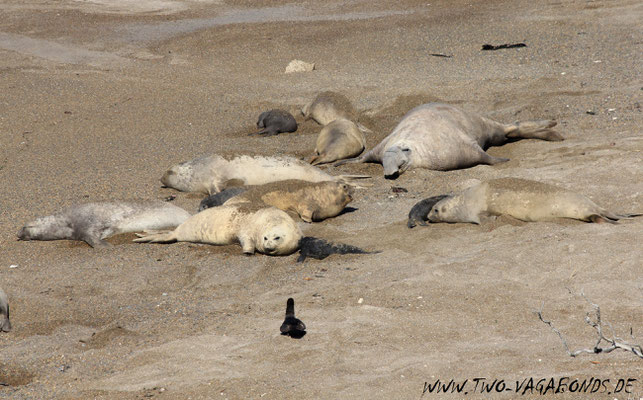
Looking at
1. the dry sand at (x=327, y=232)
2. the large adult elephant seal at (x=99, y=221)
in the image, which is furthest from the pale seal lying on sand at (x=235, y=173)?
the large adult elephant seal at (x=99, y=221)

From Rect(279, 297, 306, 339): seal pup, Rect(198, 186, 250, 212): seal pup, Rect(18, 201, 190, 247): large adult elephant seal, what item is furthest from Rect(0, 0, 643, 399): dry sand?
Rect(198, 186, 250, 212): seal pup

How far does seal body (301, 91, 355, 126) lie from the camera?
1084 centimetres

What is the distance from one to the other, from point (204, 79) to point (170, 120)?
2397mm

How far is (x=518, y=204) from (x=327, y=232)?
168 centimetres

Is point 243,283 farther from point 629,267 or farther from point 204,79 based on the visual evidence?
point 204,79

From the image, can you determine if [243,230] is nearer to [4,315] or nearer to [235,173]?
[235,173]

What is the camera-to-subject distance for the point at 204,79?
1354 centimetres

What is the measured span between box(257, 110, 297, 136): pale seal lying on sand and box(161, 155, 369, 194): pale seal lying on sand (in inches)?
72.8

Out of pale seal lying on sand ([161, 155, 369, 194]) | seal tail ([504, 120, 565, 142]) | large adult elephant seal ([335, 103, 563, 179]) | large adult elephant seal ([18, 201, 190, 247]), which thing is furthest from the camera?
seal tail ([504, 120, 565, 142])

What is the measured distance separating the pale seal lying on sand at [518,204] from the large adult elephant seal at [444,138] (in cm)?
164

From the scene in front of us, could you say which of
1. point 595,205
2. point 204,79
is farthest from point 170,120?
point 595,205

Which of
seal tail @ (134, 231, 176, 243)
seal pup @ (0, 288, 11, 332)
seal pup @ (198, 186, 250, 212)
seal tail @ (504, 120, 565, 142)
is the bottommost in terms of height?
seal tail @ (134, 231, 176, 243)

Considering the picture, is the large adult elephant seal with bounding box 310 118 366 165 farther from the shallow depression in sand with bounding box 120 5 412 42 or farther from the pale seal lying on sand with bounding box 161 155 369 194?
the shallow depression in sand with bounding box 120 5 412 42

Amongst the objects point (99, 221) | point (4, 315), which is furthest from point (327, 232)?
point (4, 315)
